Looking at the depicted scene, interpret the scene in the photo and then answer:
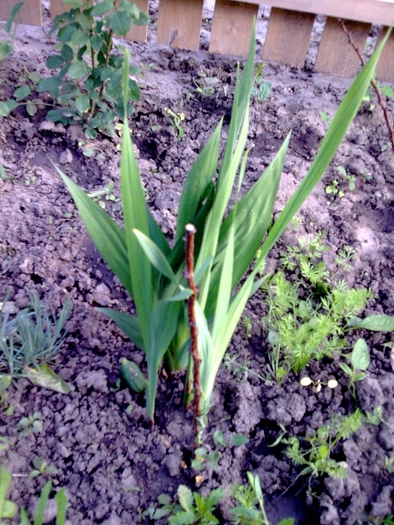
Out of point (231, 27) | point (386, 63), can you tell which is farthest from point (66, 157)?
point (386, 63)

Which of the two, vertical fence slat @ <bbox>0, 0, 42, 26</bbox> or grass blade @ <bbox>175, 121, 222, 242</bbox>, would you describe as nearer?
grass blade @ <bbox>175, 121, 222, 242</bbox>

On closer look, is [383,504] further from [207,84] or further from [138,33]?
[138,33]

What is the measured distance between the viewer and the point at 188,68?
8.12ft

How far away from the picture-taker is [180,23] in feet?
8.19

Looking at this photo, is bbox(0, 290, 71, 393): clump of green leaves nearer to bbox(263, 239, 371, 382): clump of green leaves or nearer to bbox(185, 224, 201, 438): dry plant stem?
bbox(185, 224, 201, 438): dry plant stem

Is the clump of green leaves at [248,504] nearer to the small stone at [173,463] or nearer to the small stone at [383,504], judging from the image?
the small stone at [173,463]

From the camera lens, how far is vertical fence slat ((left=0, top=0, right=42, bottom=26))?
7.79ft

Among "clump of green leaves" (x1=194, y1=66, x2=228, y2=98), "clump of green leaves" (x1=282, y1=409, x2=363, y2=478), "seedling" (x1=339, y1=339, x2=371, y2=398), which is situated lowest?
"clump of green leaves" (x1=282, y1=409, x2=363, y2=478)

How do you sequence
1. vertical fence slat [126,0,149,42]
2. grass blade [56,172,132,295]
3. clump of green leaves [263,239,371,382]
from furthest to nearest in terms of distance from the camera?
vertical fence slat [126,0,149,42] → clump of green leaves [263,239,371,382] → grass blade [56,172,132,295]

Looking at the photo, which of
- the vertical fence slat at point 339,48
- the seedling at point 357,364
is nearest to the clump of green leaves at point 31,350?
the seedling at point 357,364

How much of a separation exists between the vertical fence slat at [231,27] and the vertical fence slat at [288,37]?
0.37 ft

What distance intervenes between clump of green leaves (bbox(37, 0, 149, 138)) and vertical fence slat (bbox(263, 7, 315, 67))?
0.99m

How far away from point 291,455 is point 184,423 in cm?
27

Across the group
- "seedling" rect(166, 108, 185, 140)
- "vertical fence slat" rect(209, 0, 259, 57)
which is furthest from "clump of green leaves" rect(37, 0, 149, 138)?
"vertical fence slat" rect(209, 0, 259, 57)
